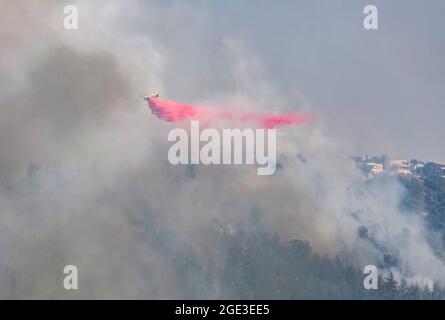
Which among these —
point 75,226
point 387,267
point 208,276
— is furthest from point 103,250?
point 387,267

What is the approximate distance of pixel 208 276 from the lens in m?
38.8

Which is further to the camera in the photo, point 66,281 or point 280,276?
point 280,276

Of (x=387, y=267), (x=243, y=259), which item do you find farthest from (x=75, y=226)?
(x=387, y=267)

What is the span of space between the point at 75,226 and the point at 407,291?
1557 centimetres

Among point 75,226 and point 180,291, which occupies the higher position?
point 75,226

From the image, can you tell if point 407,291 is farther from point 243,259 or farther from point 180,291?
point 180,291

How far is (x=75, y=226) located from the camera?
3809cm

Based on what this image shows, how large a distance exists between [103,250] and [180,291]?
12.7 ft
